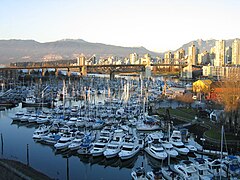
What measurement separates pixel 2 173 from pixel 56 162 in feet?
5.47

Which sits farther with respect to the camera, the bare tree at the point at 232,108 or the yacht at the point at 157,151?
the bare tree at the point at 232,108

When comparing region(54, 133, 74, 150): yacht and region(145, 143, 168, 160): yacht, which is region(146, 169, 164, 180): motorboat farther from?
region(54, 133, 74, 150): yacht

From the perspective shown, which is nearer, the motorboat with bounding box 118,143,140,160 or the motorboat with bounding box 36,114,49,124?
the motorboat with bounding box 118,143,140,160

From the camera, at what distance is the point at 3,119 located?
12.4 meters

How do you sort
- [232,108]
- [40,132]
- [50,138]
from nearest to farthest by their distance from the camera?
[50,138], [40,132], [232,108]

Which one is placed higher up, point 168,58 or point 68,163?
point 168,58

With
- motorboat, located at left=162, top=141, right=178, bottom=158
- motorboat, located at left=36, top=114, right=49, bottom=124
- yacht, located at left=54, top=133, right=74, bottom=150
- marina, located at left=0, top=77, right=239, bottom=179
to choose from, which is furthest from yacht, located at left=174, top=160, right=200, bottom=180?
motorboat, located at left=36, top=114, right=49, bottom=124

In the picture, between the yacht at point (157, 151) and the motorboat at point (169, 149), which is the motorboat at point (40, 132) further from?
the motorboat at point (169, 149)

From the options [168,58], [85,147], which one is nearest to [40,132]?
[85,147]

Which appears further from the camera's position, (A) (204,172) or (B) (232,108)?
(B) (232,108)

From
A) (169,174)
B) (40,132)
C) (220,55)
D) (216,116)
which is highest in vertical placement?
(220,55)

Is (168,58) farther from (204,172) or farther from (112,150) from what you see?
(204,172)

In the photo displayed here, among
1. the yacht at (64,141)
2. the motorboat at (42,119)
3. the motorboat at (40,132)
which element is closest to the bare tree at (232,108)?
the yacht at (64,141)

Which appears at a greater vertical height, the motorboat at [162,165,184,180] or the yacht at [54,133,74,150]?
the yacht at [54,133,74,150]
